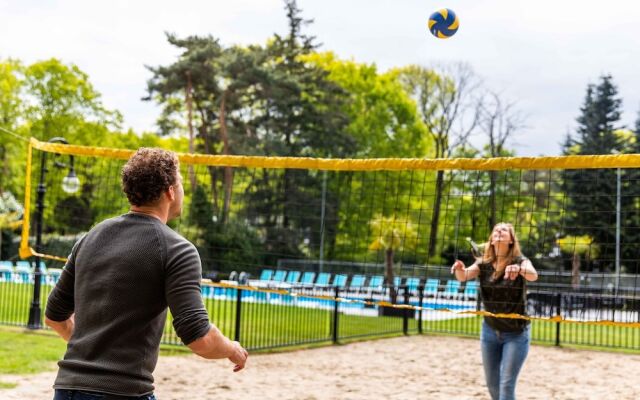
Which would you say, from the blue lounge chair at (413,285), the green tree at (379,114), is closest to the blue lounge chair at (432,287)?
the blue lounge chair at (413,285)

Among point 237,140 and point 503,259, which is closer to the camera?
point 503,259

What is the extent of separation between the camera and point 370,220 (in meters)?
12.0

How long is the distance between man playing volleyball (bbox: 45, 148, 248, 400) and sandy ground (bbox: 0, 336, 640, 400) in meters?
5.57

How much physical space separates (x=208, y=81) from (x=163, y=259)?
37353 millimetres

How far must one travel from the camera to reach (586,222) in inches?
1555

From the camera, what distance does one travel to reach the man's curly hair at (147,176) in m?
2.88

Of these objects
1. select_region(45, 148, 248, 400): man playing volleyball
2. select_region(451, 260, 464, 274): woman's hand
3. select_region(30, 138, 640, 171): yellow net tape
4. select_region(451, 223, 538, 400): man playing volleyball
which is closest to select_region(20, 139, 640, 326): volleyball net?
select_region(30, 138, 640, 171): yellow net tape

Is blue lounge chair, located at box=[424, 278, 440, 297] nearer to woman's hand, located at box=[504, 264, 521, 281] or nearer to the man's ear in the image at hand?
woman's hand, located at box=[504, 264, 521, 281]

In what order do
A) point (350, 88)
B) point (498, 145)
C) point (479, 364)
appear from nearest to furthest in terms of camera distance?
point (479, 364) → point (498, 145) → point (350, 88)

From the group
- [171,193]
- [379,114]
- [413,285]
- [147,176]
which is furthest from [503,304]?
[379,114]

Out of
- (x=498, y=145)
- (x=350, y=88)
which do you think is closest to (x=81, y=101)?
(x=350, y=88)

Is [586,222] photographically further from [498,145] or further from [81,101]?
[81,101]

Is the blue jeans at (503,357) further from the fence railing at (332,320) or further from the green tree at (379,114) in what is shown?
the green tree at (379,114)

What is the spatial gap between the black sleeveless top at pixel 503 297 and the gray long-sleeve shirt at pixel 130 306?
11.8 ft
